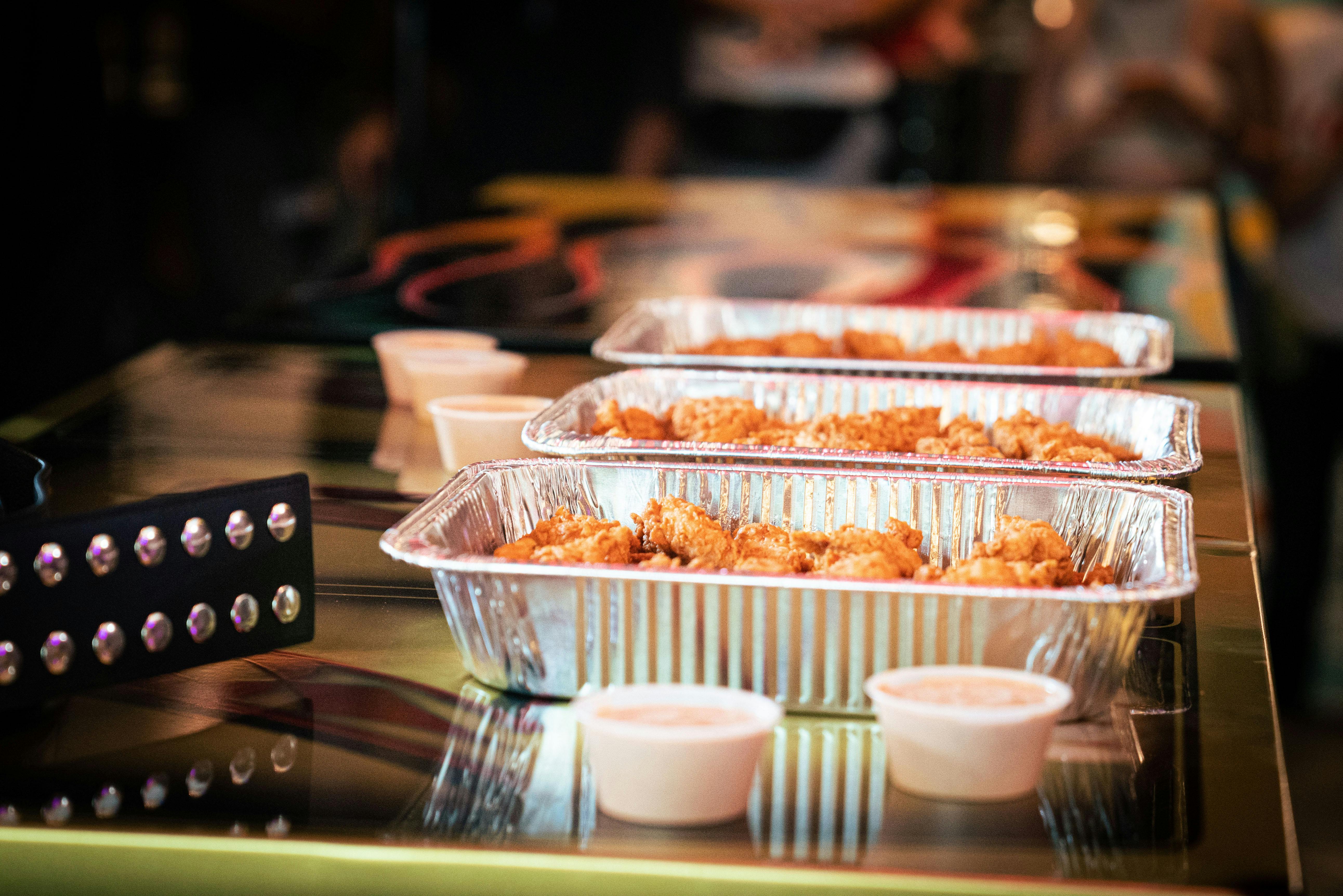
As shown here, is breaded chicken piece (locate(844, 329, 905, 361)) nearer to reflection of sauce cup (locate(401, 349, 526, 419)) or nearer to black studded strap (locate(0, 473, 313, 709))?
reflection of sauce cup (locate(401, 349, 526, 419))

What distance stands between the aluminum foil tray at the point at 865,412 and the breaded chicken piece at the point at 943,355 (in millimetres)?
112

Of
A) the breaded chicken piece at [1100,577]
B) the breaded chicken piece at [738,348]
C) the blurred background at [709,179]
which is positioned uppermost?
the blurred background at [709,179]

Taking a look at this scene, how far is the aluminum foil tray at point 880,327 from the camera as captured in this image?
1979 millimetres

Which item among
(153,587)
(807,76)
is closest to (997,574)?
(153,587)

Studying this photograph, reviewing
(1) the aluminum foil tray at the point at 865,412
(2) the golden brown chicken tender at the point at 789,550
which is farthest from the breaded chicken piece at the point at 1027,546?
(1) the aluminum foil tray at the point at 865,412

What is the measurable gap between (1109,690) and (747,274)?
184 cm

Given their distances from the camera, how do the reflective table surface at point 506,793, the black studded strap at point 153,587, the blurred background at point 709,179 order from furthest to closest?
the blurred background at point 709,179, the black studded strap at point 153,587, the reflective table surface at point 506,793

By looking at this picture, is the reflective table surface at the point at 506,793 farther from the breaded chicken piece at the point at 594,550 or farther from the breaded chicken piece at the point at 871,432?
the breaded chicken piece at the point at 871,432

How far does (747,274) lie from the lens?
2.79m

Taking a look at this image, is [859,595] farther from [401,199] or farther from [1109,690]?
[401,199]

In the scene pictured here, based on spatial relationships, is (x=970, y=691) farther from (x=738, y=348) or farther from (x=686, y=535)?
(x=738, y=348)

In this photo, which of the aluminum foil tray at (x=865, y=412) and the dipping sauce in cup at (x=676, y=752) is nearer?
the dipping sauce in cup at (x=676, y=752)

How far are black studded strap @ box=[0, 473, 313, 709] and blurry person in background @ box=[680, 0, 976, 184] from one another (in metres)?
4.39

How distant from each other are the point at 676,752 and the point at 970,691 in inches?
7.9
